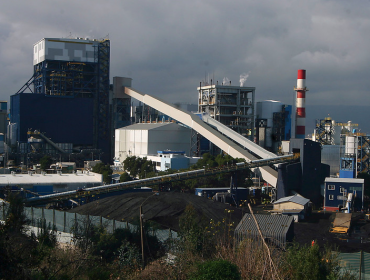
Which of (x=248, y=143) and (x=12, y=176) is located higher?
(x=248, y=143)

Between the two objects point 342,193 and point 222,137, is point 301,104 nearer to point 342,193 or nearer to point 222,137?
point 222,137

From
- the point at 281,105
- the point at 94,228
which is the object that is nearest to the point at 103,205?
the point at 94,228

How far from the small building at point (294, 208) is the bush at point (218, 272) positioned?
17203 mm

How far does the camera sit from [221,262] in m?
8.25

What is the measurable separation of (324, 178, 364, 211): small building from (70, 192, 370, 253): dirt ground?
17.5ft

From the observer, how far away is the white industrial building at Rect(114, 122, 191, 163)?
44.7m

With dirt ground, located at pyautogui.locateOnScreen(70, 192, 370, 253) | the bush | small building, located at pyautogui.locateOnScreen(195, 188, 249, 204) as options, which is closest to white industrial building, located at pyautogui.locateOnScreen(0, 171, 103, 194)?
small building, located at pyautogui.locateOnScreen(195, 188, 249, 204)

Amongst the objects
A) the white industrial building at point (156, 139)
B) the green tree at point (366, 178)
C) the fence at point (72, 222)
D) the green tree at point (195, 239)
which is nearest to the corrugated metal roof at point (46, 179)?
the white industrial building at point (156, 139)

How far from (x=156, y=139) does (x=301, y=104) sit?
15.4m

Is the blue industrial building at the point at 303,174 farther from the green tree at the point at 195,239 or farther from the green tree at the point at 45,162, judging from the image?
the green tree at the point at 45,162

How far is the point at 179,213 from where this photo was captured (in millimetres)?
16984

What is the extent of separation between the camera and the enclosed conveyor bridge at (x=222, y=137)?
32.8m

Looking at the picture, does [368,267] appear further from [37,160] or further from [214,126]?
[37,160]

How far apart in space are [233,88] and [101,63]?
16602mm
